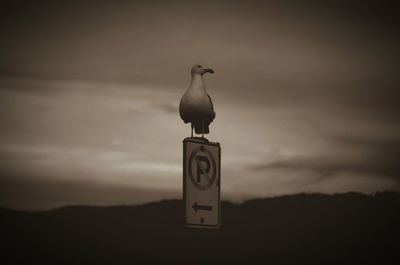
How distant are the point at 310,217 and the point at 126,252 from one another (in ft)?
44.6

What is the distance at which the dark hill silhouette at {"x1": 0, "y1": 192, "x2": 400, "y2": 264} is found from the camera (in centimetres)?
2883

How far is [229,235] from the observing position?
40094 millimetres

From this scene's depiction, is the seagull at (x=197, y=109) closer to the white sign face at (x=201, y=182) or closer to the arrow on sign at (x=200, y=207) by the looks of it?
the white sign face at (x=201, y=182)

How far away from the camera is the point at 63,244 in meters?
41.1

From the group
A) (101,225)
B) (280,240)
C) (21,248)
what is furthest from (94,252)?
(280,240)

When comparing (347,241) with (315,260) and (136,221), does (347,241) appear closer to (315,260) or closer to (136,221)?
(315,260)

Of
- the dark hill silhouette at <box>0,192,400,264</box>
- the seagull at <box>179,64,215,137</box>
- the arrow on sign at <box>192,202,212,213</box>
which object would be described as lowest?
the arrow on sign at <box>192,202,212,213</box>

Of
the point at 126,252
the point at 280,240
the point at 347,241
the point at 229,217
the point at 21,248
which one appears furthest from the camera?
the point at 126,252

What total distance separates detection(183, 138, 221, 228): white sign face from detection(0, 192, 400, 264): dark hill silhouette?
1635cm

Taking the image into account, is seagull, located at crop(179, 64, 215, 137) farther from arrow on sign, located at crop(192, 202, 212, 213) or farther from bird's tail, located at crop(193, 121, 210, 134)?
arrow on sign, located at crop(192, 202, 212, 213)

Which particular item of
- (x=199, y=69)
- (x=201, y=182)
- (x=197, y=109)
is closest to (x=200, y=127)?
(x=197, y=109)

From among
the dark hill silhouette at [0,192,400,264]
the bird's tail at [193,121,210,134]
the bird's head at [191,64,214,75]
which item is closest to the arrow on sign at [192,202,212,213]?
the bird's tail at [193,121,210,134]

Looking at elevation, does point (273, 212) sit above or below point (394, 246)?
above

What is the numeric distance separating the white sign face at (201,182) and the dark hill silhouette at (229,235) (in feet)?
53.7
